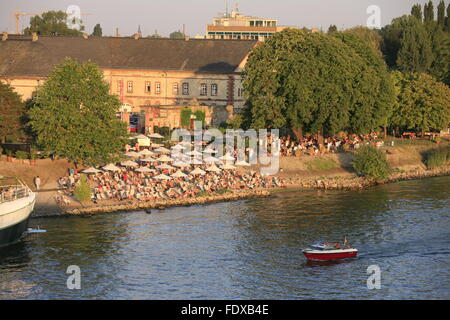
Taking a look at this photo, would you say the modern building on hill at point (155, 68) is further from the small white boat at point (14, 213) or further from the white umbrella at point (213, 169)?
the small white boat at point (14, 213)

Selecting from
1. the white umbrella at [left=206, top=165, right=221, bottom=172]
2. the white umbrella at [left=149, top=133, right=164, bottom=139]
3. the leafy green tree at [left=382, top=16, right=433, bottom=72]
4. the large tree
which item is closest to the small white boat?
the white umbrella at [left=206, top=165, right=221, bottom=172]

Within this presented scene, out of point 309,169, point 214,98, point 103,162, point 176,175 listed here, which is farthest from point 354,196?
point 214,98

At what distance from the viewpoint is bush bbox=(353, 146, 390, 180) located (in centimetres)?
9044

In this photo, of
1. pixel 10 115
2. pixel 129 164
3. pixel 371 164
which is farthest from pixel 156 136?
pixel 371 164

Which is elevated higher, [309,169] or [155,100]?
[155,100]

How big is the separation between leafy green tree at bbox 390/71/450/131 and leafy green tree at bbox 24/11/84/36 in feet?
245

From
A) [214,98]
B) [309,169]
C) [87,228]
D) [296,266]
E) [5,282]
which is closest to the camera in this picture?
[5,282]

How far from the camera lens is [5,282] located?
53219 millimetres

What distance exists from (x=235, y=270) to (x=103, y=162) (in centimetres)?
3035

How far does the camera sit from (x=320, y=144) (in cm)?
9812

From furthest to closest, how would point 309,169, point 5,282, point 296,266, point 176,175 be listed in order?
point 309,169 < point 176,175 < point 296,266 < point 5,282

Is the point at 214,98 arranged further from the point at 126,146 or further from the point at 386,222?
the point at 386,222

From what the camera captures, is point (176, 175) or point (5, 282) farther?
point (176, 175)

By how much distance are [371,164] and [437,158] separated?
45.6 feet
